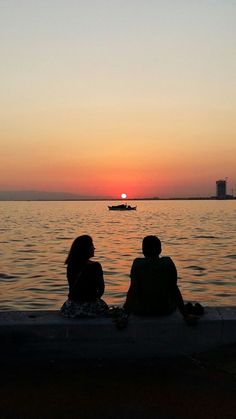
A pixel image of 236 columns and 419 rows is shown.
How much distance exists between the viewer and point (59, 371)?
214 inches

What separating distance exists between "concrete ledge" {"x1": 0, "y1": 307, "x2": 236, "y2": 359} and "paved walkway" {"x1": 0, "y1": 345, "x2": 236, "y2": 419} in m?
0.13

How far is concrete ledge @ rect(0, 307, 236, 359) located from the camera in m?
5.78

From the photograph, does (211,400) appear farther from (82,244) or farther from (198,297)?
(198,297)

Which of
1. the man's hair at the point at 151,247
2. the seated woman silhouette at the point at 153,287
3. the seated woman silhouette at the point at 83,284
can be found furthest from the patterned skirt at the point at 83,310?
the man's hair at the point at 151,247

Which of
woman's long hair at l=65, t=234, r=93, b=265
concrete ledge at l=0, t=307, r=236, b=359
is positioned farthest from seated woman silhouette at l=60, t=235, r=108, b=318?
concrete ledge at l=0, t=307, r=236, b=359

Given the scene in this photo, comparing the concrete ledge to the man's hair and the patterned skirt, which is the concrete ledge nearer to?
the patterned skirt

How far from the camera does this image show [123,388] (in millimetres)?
4945

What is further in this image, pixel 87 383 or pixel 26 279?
pixel 26 279

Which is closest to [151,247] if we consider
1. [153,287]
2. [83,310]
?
Result: [153,287]

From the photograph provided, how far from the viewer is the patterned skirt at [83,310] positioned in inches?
237

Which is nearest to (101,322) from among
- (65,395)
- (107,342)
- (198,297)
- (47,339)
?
(107,342)

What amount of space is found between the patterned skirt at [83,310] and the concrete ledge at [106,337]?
0.10 metres

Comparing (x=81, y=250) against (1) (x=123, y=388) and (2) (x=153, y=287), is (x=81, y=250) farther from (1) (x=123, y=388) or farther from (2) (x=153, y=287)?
(1) (x=123, y=388)

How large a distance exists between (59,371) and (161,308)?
4.55 feet
